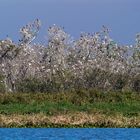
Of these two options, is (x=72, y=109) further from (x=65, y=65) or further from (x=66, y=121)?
(x=65, y=65)

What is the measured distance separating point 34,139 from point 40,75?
60.8m

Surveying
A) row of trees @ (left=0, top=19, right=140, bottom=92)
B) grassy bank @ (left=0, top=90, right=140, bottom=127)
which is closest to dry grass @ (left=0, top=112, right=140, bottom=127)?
grassy bank @ (left=0, top=90, right=140, bottom=127)

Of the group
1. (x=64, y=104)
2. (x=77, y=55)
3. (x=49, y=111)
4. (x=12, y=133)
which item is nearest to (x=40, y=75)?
(x=77, y=55)

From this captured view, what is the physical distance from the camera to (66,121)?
4172cm

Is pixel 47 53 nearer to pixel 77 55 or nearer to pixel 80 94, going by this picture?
pixel 77 55

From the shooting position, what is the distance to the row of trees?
86.8 m

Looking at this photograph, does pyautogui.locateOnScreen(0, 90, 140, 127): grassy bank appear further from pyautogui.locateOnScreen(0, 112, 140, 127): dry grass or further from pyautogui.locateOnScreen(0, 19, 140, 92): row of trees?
pyautogui.locateOnScreen(0, 19, 140, 92): row of trees

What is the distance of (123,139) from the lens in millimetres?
32000

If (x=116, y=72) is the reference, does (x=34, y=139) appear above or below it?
below

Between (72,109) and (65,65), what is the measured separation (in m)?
43.0

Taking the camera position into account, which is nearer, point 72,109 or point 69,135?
point 69,135

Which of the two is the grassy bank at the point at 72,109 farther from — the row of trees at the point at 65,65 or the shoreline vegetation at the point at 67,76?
the row of trees at the point at 65,65

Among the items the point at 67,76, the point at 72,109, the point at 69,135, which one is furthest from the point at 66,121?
the point at 67,76

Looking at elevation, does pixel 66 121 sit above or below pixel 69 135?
above
